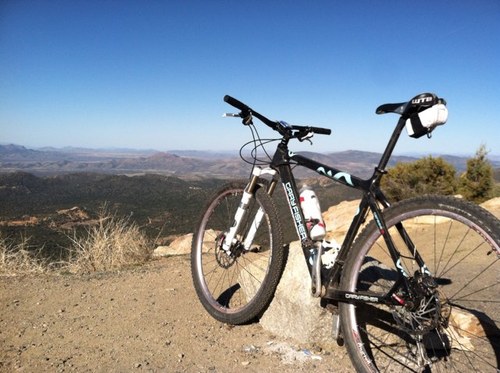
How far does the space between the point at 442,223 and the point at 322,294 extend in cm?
947

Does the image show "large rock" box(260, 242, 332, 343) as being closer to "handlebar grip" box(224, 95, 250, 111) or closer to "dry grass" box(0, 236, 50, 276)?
"handlebar grip" box(224, 95, 250, 111)

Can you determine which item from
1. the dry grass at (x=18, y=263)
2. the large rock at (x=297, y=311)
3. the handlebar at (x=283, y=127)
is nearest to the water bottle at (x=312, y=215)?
the large rock at (x=297, y=311)

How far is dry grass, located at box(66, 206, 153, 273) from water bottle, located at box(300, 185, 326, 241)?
422 cm

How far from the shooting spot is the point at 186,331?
139 inches

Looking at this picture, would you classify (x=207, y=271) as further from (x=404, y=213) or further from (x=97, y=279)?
(x=404, y=213)

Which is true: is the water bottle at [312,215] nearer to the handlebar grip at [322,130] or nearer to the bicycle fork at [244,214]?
the bicycle fork at [244,214]

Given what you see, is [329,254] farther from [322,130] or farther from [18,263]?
[18,263]

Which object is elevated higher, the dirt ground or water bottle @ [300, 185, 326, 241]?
water bottle @ [300, 185, 326, 241]

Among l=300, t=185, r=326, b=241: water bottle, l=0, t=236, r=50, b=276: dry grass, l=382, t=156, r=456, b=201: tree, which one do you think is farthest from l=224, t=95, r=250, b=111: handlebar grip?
l=382, t=156, r=456, b=201: tree

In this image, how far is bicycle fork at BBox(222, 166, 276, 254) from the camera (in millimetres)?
3559

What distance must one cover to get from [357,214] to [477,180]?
52.6 ft

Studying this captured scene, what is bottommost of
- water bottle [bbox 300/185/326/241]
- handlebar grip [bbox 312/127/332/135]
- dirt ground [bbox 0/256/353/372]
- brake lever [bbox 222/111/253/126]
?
dirt ground [bbox 0/256/353/372]

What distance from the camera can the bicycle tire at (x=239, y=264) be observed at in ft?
10.9

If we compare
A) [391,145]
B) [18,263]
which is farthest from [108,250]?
[391,145]
